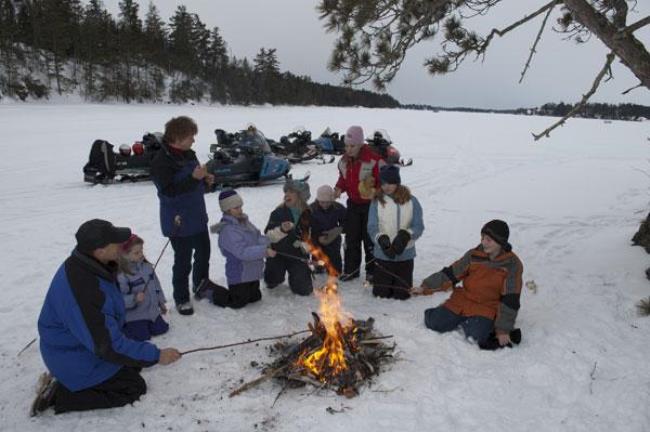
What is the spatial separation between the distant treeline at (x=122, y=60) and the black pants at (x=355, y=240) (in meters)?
26.8

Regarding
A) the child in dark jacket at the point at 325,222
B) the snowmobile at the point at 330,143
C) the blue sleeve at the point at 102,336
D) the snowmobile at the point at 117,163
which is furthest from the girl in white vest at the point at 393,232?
the snowmobile at the point at 330,143

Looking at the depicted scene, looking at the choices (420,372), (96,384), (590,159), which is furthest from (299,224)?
(590,159)

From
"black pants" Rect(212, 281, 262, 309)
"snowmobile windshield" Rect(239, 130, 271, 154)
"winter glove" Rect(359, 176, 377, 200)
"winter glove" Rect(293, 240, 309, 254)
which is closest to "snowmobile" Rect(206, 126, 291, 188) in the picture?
"snowmobile windshield" Rect(239, 130, 271, 154)

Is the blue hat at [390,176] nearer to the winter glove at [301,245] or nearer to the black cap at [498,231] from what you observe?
the winter glove at [301,245]

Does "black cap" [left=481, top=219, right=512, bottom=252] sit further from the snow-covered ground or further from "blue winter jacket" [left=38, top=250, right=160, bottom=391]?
"blue winter jacket" [left=38, top=250, right=160, bottom=391]

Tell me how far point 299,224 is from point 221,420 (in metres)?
2.82

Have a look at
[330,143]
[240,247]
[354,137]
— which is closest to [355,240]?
[354,137]

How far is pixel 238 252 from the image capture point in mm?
4980

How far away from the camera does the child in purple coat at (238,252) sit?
16.4 feet

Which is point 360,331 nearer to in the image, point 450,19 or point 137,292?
point 137,292

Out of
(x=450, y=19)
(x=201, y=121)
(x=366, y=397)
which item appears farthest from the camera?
(x=201, y=121)

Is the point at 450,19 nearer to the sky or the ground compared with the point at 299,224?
nearer to the sky

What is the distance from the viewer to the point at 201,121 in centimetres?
2845

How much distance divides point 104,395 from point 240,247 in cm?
200
